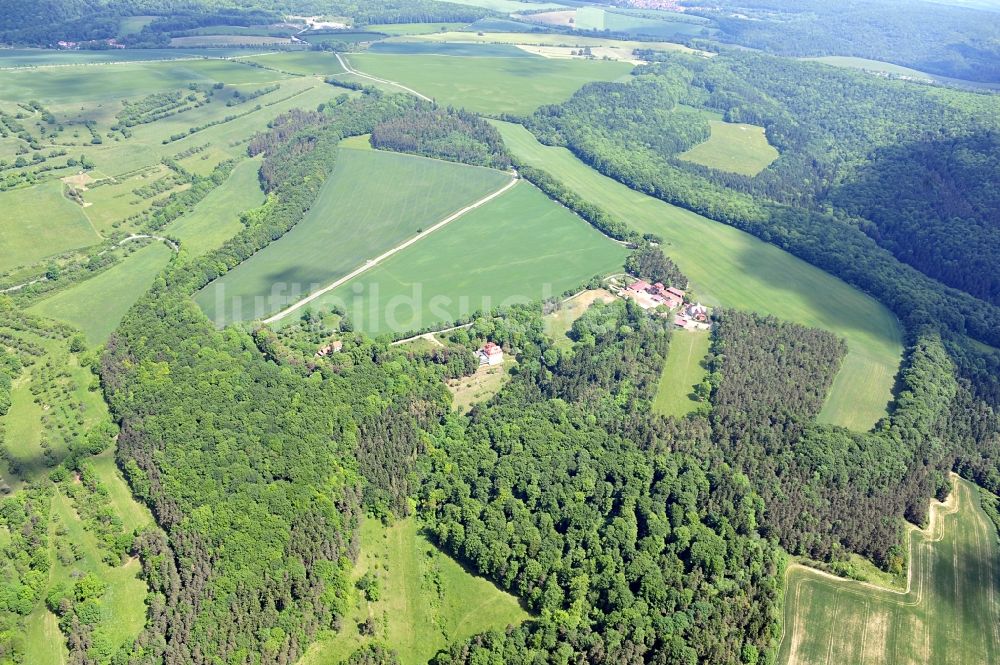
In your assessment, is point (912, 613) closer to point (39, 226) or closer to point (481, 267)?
point (481, 267)

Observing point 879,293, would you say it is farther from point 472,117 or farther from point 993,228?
point 472,117

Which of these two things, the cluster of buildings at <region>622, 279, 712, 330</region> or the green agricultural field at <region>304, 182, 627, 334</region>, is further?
the cluster of buildings at <region>622, 279, 712, 330</region>

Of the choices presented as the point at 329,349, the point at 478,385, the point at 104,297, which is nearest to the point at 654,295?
the point at 478,385

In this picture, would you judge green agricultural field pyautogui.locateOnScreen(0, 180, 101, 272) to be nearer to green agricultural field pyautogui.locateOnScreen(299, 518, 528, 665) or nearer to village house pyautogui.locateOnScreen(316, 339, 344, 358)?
village house pyautogui.locateOnScreen(316, 339, 344, 358)

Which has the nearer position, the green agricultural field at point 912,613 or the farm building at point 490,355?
the green agricultural field at point 912,613

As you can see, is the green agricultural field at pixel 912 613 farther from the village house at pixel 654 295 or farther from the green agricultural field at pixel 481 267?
the green agricultural field at pixel 481 267

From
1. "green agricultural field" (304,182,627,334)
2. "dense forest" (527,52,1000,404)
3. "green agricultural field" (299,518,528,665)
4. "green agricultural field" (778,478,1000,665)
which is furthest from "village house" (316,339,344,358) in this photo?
"dense forest" (527,52,1000,404)

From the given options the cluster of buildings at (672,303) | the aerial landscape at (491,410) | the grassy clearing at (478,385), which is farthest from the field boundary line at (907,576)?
the grassy clearing at (478,385)
